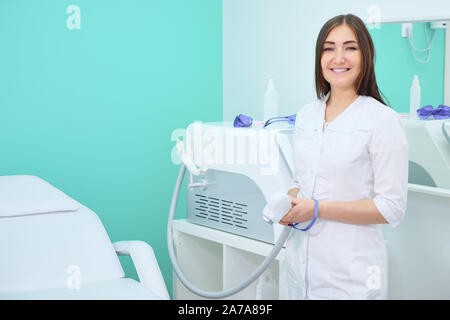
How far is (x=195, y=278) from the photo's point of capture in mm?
2010

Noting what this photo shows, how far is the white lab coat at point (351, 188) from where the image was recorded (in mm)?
1126

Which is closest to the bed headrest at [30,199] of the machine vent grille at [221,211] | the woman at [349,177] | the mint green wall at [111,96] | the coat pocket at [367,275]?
the mint green wall at [111,96]

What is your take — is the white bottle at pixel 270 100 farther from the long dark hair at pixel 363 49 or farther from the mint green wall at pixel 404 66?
the long dark hair at pixel 363 49

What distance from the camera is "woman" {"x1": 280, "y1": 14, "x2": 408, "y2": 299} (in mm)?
1130

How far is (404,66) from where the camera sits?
176 centimetres

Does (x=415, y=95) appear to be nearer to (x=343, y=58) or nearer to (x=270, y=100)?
(x=270, y=100)

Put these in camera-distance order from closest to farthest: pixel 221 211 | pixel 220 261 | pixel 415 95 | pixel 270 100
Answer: pixel 415 95, pixel 221 211, pixel 270 100, pixel 220 261

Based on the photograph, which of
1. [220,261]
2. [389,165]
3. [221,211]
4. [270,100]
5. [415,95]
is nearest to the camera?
[389,165]

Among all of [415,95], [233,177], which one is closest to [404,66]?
[415,95]

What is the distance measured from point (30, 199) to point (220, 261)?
0.82 metres

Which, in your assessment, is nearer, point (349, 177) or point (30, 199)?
point (349, 177)

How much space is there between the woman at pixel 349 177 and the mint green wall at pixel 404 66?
55 cm
